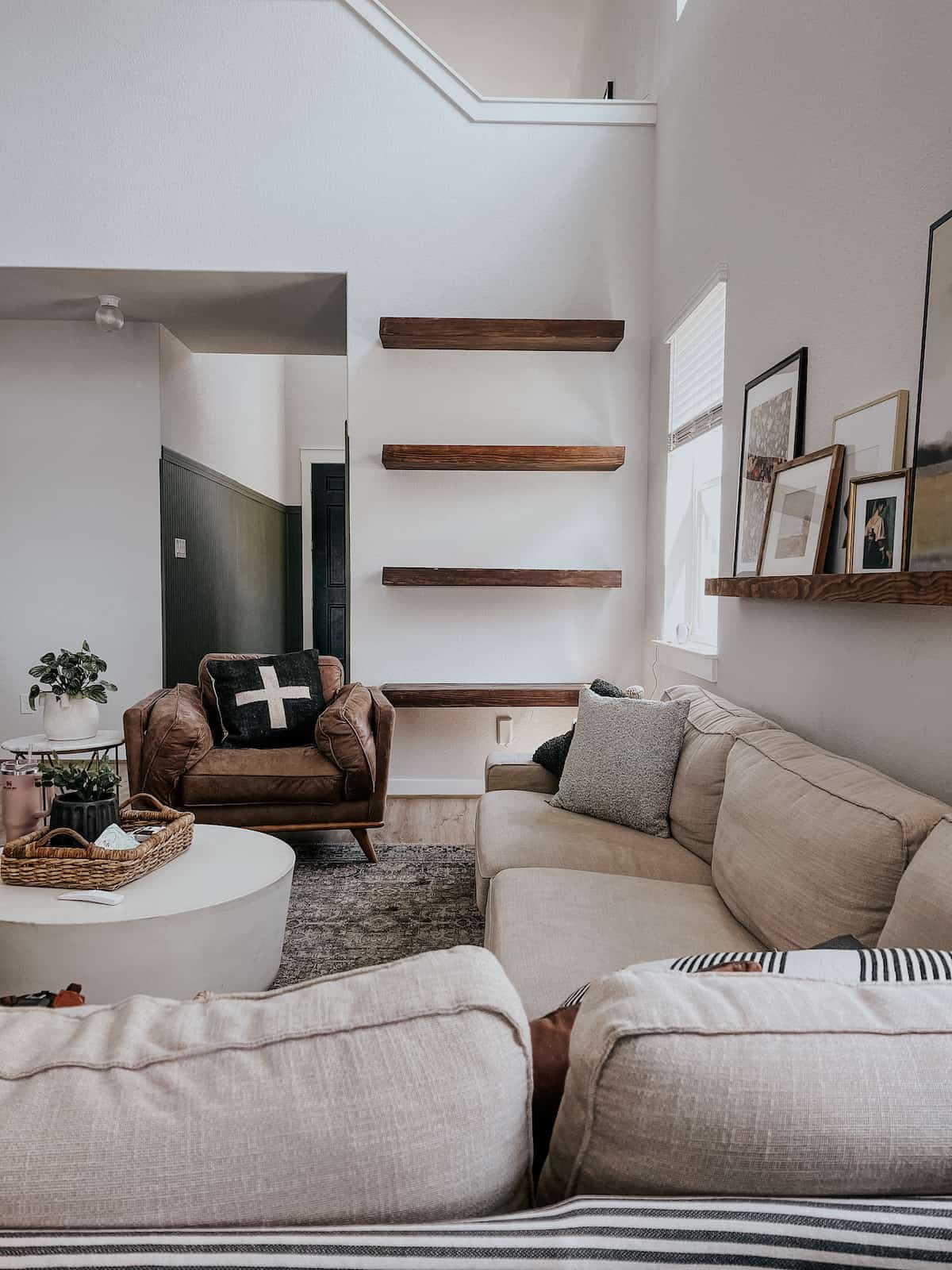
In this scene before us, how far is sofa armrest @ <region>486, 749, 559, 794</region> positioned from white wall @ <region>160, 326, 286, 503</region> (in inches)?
135

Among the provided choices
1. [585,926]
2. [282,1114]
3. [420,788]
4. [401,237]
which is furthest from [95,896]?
[401,237]

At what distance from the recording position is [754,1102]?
601mm

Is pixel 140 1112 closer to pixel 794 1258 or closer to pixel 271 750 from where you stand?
pixel 794 1258

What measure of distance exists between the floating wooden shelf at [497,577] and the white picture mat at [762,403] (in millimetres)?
1331

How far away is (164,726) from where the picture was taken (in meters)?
3.24

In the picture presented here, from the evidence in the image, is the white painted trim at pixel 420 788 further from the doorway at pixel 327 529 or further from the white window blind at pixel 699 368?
the doorway at pixel 327 529

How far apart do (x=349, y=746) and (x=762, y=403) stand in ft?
6.15

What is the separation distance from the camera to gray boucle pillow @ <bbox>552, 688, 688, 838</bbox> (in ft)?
8.19

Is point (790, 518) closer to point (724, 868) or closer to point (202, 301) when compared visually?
point (724, 868)

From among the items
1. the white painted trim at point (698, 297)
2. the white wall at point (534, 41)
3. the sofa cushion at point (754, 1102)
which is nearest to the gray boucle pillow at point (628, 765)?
the white painted trim at point (698, 297)

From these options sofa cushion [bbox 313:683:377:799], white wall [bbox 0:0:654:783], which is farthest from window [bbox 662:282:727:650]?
sofa cushion [bbox 313:683:377:799]

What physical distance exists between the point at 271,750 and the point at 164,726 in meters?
0.42

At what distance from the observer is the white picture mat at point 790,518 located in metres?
2.28

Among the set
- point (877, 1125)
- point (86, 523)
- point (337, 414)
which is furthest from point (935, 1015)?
point (337, 414)
